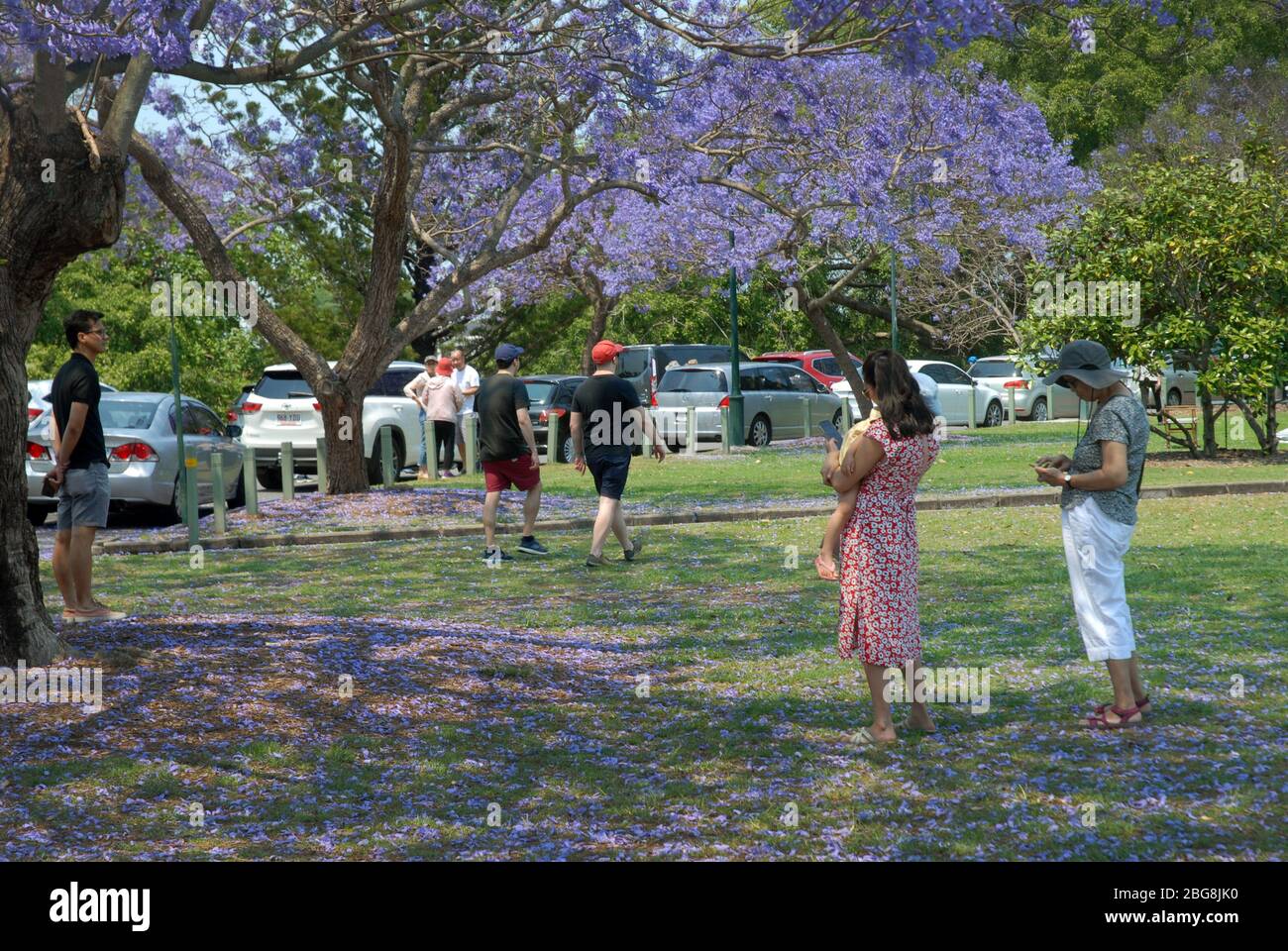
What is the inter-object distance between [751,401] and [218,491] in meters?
16.7

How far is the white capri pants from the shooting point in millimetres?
6961

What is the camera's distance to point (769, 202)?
599 inches

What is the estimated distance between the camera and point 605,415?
1319 centimetres

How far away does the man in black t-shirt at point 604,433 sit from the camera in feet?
43.2

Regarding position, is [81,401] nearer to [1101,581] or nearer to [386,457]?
[1101,581]

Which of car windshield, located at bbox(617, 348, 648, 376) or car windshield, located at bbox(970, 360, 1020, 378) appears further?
car windshield, located at bbox(970, 360, 1020, 378)

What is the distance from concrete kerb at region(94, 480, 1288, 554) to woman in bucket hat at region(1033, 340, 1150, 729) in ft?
32.1

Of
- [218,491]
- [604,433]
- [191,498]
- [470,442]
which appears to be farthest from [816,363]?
[604,433]

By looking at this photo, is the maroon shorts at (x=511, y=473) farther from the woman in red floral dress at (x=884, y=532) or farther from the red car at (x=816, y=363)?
the red car at (x=816, y=363)

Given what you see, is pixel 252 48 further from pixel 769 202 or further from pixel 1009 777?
pixel 1009 777

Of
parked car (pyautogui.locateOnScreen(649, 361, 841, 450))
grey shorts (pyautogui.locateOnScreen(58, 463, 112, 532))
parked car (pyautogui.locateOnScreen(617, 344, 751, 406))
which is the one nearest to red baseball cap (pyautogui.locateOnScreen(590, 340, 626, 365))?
grey shorts (pyautogui.locateOnScreen(58, 463, 112, 532))

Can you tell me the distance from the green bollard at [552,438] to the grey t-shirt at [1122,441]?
62.1 ft

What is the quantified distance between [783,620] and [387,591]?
133 inches

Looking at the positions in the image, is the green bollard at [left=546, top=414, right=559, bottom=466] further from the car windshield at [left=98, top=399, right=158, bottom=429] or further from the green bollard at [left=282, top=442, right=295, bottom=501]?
the car windshield at [left=98, top=399, right=158, bottom=429]
